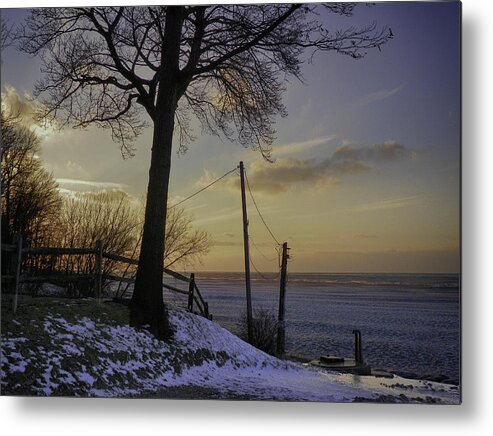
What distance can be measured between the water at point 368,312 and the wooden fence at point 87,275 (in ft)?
0.25

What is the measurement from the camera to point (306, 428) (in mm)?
4531

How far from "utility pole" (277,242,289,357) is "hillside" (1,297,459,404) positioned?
11 cm

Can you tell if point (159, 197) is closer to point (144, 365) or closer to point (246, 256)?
point (246, 256)

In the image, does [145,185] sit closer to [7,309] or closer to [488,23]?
[7,309]

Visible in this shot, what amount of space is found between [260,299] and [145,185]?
1173 millimetres

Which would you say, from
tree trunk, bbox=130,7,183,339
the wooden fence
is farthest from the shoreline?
tree trunk, bbox=130,7,183,339

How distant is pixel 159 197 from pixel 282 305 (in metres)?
1.17

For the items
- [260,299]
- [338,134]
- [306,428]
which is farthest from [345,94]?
[306,428]

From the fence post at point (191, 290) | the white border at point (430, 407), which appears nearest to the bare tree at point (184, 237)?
the fence post at point (191, 290)

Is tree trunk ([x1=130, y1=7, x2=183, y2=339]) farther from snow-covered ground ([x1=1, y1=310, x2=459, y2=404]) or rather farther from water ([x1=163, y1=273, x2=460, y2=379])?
water ([x1=163, y1=273, x2=460, y2=379])

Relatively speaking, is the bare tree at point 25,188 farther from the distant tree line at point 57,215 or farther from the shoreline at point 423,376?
the shoreline at point 423,376

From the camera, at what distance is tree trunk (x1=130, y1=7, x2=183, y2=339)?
16.0 ft

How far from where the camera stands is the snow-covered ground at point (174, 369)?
4.59m

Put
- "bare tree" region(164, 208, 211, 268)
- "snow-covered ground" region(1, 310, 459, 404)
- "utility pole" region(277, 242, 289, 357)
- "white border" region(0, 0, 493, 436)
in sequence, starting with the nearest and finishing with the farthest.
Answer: "white border" region(0, 0, 493, 436) → "snow-covered ground" region(1, 310, 459, 404) → "utility pole" region(277, 242, 289, 357) → "bare tree" region(164, 208, 211, 268)
